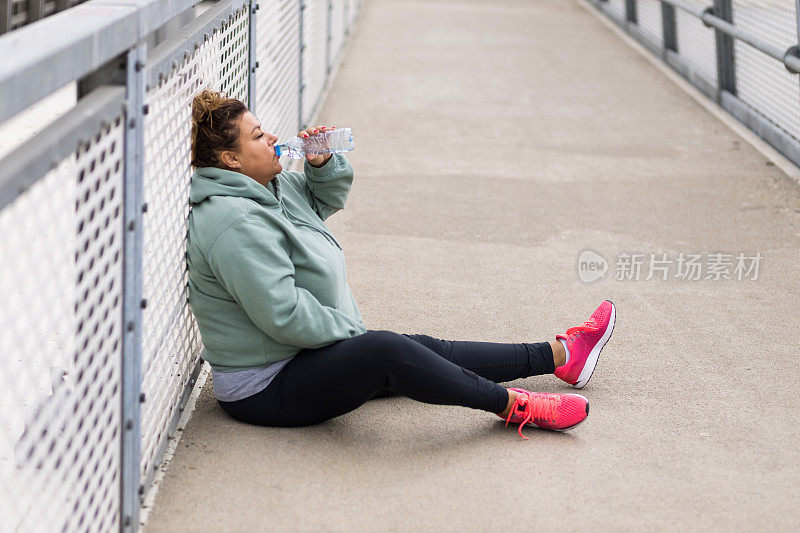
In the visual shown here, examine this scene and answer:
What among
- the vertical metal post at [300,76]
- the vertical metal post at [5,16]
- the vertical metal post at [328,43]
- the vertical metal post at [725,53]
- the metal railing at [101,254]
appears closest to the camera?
the metal railing at [101,254]

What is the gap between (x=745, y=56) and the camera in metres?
7.53

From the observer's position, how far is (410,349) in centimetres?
288

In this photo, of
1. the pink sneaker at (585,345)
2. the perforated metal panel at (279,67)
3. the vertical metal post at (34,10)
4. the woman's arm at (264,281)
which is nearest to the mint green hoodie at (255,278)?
the woman's arm at (264,281)

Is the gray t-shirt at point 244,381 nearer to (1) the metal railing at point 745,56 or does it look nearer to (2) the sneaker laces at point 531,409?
(2) the sneaker laces at point 531,409

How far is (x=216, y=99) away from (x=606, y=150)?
14.1 feet

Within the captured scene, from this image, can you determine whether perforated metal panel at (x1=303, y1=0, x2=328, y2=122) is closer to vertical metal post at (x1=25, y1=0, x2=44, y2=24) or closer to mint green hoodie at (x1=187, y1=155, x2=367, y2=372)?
mint green hoodie at (x1=187, y1=155, x2=367, y2=372)

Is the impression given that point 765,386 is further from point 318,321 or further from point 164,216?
point 164,216

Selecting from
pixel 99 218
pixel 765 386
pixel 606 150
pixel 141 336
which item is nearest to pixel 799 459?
pixel 765 386

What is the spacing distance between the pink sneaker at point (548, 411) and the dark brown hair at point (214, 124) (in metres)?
1.14

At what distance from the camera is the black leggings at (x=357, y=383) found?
287 cm

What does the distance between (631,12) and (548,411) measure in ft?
30.7

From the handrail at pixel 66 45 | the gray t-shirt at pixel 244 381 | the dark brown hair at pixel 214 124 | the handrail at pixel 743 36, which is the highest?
the handrail at pixel 743 36

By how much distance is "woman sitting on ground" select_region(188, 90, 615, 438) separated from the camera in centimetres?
278

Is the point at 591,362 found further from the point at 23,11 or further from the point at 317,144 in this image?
the point at 23,11
